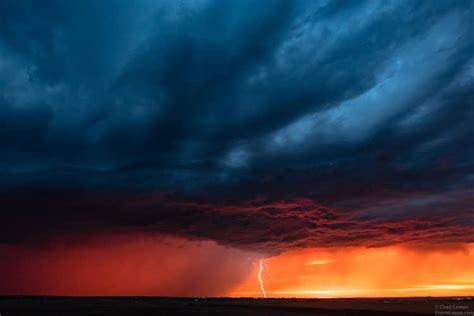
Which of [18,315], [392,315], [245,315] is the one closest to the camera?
[18,315]

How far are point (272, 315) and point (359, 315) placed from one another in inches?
733

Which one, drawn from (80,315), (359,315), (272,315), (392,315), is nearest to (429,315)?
(392,315)

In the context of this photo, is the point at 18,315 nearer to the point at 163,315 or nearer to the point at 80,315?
the point at 80,315

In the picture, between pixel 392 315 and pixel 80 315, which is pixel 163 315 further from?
pixel 392 315

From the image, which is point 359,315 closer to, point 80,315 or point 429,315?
point 429,315

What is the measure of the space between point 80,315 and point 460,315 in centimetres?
6715

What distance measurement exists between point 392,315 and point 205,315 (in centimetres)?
3611

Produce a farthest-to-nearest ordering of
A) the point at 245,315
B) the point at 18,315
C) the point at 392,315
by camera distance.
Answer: the point at 392,315, the point at 245,315, the point at 18,315

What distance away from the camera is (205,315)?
7794 cm

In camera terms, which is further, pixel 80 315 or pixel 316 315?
pixel 316 315

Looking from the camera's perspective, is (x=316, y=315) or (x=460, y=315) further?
(x=316, y=315)

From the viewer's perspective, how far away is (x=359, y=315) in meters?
84.0

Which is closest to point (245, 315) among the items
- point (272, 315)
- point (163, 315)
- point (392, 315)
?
point (272, 315)

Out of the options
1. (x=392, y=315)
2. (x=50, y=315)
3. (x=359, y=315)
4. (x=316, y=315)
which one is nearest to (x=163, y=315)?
(x=50, y=315)
